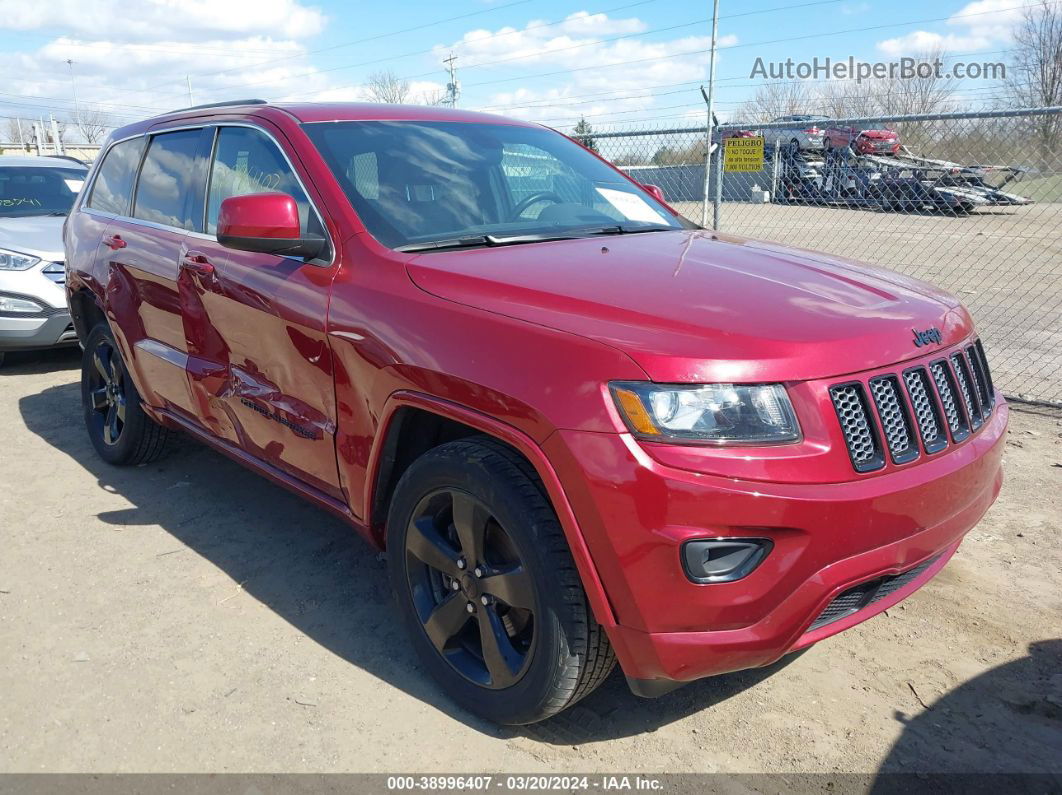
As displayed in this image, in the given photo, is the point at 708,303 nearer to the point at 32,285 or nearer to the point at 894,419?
the point at 894,419

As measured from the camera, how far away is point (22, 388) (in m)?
6.77

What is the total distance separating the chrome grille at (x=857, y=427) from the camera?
2156 mm

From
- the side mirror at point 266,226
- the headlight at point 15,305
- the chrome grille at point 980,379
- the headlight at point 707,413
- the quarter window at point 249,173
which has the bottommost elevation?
the headlight at point 15,305

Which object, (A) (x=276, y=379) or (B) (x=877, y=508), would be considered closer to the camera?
(B) (x=877, y=508)

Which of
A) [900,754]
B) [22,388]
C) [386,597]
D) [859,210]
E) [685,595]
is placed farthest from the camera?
[859,210]

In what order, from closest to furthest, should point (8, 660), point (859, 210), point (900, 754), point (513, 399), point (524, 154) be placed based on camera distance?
point (513, 399) < point (900, 754) < point (8, 660) < point (524, 154) < point (859, 210)

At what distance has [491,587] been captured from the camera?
249 cm

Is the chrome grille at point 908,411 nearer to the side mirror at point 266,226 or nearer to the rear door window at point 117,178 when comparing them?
the side mirror at point 266,226

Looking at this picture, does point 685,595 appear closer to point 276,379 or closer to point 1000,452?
point 1000,452

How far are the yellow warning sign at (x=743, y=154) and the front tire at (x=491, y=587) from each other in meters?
4.95

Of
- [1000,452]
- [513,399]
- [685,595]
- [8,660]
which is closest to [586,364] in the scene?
[513,399]

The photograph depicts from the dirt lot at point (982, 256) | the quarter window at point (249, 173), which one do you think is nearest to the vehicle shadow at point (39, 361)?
the quarter window at point (249, 173)

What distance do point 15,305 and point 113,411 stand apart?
8.87 ft

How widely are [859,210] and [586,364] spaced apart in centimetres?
787
